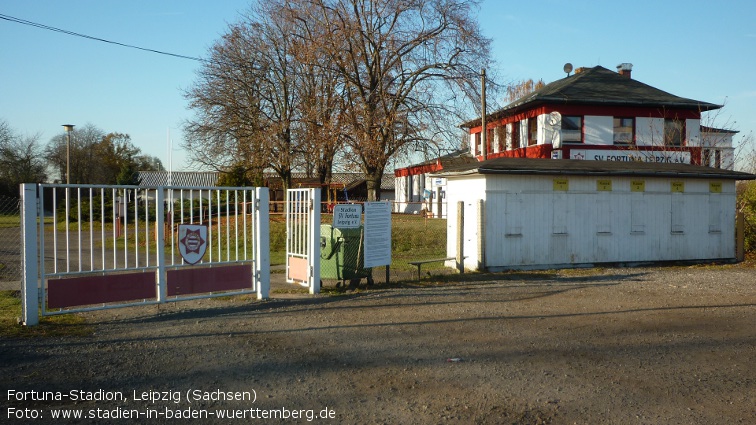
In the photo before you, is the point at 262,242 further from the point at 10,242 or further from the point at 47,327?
the point at 10,242

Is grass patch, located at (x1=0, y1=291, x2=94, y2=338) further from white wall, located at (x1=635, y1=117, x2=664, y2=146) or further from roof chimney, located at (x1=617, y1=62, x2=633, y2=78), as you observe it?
roof chimney, located at (x1=617, y1=62, x2=633, y2=78)

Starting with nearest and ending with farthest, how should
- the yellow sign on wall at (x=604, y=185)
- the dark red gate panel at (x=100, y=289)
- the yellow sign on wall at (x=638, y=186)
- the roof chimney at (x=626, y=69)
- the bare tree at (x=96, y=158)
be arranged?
the dark red gate panel at (x=100, y=289) → the yellow sign on wall at (x=604, y=185) → the yellow sign on wall at (x=638, y=186) → the roof chimney at (x=626, y=69) → the bare tree at (x=96, y=158)

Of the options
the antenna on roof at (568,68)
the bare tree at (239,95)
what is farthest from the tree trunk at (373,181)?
the antenna on roof at (568,68)

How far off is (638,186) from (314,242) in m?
9.63

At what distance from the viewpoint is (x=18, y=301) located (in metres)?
11.2

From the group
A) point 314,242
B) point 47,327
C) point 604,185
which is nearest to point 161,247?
point 47,327

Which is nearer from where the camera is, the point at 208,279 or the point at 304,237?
the point at 208,279

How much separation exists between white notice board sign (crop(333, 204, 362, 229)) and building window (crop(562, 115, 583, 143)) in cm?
2582

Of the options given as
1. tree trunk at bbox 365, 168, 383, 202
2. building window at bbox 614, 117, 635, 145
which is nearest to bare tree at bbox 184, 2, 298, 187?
tree trunk at bbox 365, 168, 383, 202

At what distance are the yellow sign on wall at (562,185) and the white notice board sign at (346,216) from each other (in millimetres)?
5848

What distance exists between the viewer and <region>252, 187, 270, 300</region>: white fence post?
35.1ft

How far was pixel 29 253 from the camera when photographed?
8.57 m

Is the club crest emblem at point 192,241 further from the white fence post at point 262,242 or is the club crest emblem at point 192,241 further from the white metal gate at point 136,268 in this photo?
the white fence post at point 262,242

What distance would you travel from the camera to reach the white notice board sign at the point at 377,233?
41.6 feet
